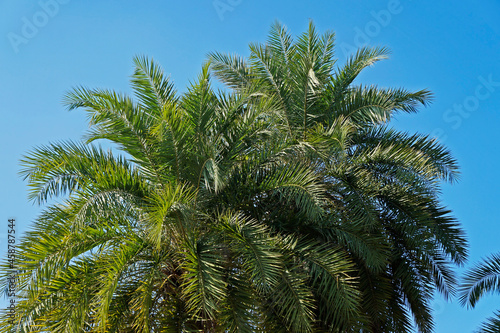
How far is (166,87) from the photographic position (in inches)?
432

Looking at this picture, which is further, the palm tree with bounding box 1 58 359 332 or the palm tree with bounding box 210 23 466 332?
the palm tree with bounding box 210 23 466 332

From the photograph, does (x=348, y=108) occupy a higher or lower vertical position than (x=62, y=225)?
higher

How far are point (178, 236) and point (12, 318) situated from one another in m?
2.86

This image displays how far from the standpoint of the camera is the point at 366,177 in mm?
11445

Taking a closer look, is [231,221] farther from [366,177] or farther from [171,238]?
[366,177]

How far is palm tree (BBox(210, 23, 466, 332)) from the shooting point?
35.7 feet

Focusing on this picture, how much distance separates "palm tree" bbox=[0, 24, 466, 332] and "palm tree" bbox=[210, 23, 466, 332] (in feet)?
0.13

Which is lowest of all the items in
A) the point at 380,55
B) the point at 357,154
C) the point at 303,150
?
the point at 303,150

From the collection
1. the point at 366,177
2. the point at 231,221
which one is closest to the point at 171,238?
the point at 231,221

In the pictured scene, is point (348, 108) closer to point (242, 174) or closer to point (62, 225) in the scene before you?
point (242, 174)

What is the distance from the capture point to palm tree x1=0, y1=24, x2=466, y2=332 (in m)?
8.93

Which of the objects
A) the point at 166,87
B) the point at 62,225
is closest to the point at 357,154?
the point at 166,87

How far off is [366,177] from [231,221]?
139 inches

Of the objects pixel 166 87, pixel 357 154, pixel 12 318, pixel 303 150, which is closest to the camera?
pixel 12 318
